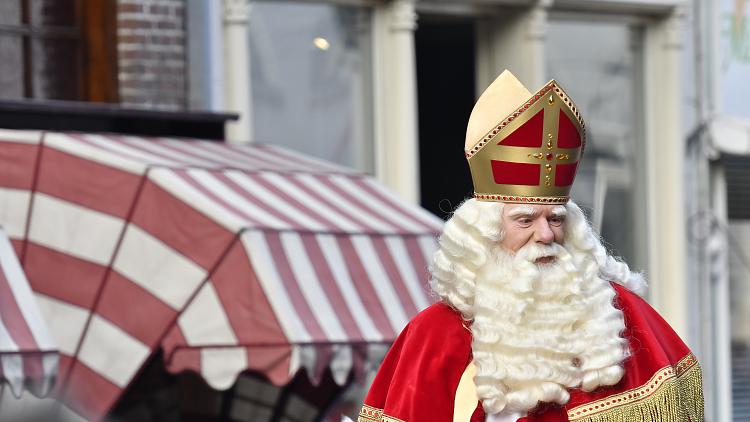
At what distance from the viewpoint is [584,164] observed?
44.2ft

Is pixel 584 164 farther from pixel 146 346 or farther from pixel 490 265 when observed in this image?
pixel 490 265

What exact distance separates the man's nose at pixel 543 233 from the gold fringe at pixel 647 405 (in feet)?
1.50

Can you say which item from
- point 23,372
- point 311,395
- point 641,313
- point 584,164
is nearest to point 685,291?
point 584,164

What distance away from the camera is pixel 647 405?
5.34 meters

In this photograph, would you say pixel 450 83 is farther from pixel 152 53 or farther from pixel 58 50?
pixel 58 50

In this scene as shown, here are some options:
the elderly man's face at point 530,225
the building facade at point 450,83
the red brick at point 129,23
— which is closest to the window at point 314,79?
the building facade at point 450,83

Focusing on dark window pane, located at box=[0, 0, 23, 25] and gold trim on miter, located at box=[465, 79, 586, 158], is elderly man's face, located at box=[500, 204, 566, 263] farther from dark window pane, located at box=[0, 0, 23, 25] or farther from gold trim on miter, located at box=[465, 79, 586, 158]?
dark window pane, located at box=[0, 0, 23, 25]

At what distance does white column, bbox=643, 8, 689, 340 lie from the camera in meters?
13.5

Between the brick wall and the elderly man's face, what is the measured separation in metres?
5.48

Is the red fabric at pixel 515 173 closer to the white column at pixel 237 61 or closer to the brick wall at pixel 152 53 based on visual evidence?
the brick wall at pixel 152 53

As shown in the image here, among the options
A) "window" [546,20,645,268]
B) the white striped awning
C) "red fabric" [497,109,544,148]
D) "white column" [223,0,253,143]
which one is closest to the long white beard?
"red fabric" [497,109,544,148]

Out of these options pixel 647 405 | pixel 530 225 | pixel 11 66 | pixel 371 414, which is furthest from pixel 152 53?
pixel 647 405

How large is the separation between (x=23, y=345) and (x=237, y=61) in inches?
125

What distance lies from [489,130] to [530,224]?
0.95ft
